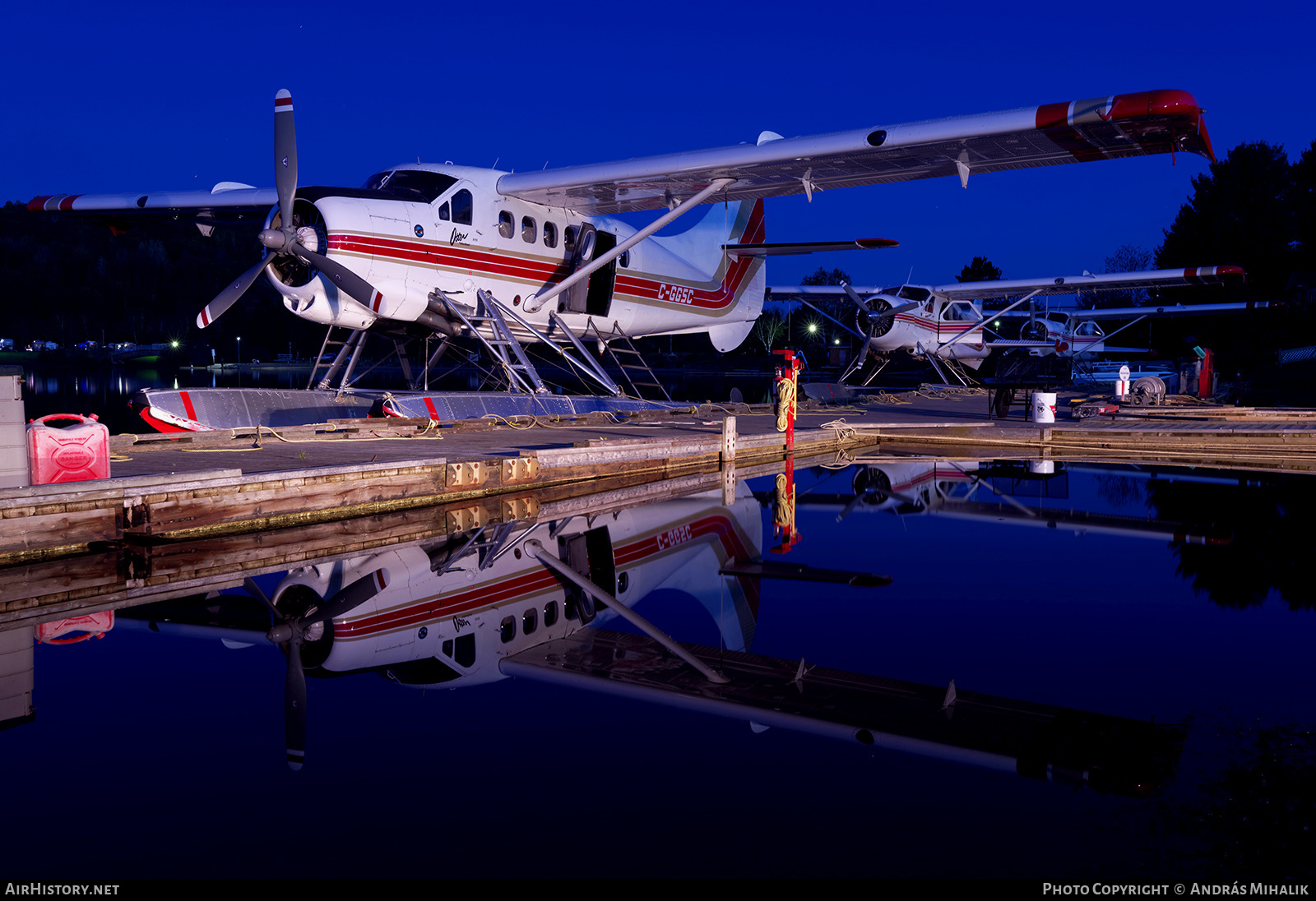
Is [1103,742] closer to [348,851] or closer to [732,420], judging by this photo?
[348,851]

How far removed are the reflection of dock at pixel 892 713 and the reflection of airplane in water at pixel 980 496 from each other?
5374 mm

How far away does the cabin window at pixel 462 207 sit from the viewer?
47.2ft

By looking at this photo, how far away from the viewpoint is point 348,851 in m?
2.80

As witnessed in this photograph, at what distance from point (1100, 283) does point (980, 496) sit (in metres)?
22.2

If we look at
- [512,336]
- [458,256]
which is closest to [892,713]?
[458,256]

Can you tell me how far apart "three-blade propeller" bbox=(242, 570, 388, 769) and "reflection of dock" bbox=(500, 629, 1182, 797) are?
957mm

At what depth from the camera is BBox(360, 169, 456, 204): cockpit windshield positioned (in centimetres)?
1403

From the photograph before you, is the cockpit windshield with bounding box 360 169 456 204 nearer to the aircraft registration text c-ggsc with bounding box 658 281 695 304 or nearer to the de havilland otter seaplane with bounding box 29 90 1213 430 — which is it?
the de havilland otter seaplane with bounding box 29 90 1213 430

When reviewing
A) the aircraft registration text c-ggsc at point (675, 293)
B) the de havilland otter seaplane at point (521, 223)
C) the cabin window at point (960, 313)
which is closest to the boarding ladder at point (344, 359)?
the de havilland otter seaplane at point (521, 223)

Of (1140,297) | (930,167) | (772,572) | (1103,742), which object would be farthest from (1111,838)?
(1140,297)

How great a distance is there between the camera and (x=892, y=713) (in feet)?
12.6

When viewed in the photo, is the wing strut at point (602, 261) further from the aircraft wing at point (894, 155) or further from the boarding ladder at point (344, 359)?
the boarding ladder at point (344, 359)

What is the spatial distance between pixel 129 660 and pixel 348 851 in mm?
2504

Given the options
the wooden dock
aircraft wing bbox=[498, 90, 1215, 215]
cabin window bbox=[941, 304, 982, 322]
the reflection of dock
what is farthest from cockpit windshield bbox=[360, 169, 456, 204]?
cabin window bbox=[941, 304, 982, 322]
